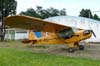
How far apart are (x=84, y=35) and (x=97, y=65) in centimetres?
782

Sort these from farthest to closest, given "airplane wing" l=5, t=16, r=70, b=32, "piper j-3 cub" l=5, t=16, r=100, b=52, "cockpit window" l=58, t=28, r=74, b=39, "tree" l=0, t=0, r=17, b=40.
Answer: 1. "tree" l=0, t=0, r=17, b=40
2. "cockpit window" l=58, t=28, r=74, b=39
3. "piper j-3 cub" l=5, t=16, r=100, b=52
4. "airplane wing" l=5, t=16, r=70, b=32

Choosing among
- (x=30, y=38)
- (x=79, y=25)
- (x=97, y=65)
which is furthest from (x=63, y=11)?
(x=97, y=65)

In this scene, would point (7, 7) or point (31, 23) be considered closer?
point (31, 23)

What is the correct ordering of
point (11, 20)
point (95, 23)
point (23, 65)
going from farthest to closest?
1. point (95, 23)
2. point (11, 20)
3. point (23, 65)

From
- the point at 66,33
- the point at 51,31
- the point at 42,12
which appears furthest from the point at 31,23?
the point at 42,12

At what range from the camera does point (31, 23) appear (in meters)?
15.9

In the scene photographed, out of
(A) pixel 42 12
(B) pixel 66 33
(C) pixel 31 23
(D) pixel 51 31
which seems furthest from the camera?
(A) pixel 42 12

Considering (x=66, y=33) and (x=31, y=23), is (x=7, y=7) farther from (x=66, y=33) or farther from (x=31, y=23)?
(x=31, y=23)

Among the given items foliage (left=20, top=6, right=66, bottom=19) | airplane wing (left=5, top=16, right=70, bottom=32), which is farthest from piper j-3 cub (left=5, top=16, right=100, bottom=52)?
foliage (left=20, top=6, right=66, bottom=19)

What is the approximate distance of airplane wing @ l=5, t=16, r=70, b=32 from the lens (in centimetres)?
1476

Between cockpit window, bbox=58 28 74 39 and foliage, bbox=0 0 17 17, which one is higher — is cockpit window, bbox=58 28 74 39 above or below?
below

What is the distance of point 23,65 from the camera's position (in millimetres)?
10336

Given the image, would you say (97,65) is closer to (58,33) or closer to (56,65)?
(56,65)

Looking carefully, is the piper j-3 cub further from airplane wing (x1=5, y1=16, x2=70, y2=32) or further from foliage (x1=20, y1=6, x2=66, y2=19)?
foliage (x1=20, y1=6, x2=66, y2=19)
